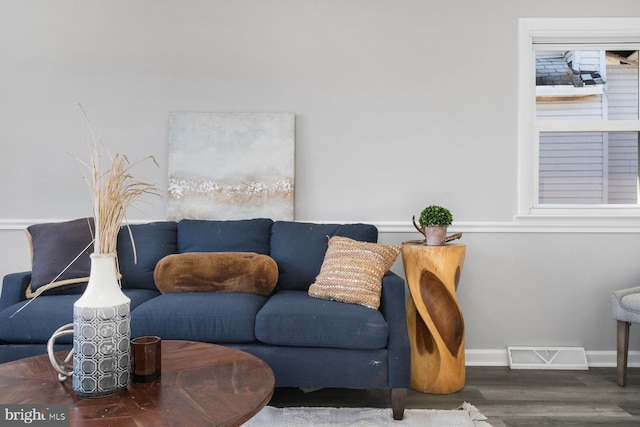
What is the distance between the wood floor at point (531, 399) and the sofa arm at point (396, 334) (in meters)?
0.32

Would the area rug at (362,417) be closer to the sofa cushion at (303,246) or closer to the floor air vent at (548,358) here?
the sofa cushion at (303,246)

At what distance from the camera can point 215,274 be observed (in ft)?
8.86

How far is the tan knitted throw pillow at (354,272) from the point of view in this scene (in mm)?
2508

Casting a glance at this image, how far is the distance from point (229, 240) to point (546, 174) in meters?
2.27

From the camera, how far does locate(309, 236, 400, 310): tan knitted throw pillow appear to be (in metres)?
2.51

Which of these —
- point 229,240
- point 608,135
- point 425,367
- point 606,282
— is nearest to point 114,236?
point 229,240

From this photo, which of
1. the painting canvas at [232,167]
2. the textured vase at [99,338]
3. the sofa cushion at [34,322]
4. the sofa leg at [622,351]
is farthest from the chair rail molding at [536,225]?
the textured vase at [99,338]

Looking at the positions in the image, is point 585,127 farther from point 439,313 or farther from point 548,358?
point 439,313

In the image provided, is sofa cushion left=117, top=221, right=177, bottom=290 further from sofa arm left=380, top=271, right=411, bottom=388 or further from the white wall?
sofa arm left=380, top=271, right=411, bottom=388

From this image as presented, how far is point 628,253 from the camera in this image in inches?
128

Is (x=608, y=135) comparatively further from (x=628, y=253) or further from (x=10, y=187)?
(x=10, y=187)

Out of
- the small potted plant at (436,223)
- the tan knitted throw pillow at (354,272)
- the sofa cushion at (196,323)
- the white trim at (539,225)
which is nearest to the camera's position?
the sofa cushion at (196,323)

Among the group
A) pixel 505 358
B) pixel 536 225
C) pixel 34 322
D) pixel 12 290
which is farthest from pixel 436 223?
pixel 12 290

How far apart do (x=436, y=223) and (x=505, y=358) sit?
1.17 metres
